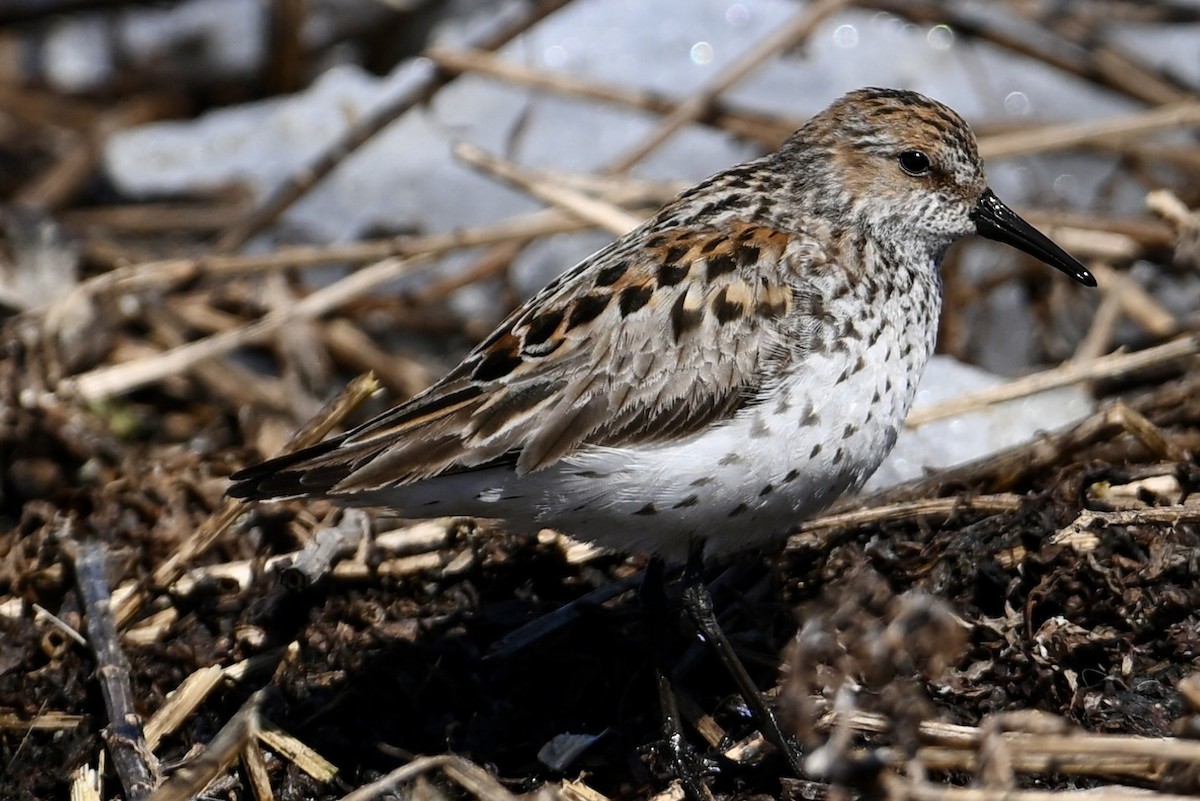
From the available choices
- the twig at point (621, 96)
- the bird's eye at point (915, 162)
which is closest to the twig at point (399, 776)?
the bird's eye at point (915, 162)

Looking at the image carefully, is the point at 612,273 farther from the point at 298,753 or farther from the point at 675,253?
the point at 298,753

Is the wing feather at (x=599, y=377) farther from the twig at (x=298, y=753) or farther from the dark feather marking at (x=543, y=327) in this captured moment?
the twig at (x=298, y=753)

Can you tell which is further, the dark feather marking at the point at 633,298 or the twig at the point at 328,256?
the twig at the point at 328,256

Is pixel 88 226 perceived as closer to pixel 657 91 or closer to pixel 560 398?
pixel 657 91

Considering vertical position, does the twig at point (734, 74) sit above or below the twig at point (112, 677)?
above

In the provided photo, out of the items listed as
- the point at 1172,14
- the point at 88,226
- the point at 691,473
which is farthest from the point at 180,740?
the point at 1172,14

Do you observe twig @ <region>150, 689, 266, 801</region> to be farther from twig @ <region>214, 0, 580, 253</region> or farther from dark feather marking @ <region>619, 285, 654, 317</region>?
twig @ <region>214, 0, 580, 253</region>
